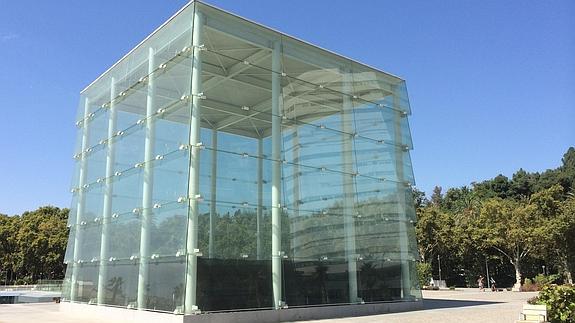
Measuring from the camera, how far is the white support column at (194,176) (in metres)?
13.6

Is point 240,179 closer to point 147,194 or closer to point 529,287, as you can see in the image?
point 147,194

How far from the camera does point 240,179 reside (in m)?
15.8

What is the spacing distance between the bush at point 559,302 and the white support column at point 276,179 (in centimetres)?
703

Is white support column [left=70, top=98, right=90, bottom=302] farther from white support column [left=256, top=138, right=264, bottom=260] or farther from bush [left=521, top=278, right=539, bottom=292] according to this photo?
bush [left=521, top=278, right=539, bottom=292]

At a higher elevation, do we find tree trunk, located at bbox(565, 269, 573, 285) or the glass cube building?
the glass cube building

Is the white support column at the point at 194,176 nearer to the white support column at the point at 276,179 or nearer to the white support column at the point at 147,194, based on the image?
the white support column at the point at 147,194

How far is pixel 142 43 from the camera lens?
17.9 metres

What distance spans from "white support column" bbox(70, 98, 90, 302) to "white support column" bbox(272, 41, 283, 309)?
8.81 m

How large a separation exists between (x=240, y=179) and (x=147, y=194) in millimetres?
2990

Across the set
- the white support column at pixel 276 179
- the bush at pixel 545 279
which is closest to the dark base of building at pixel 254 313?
the white support column at pixel 276 179

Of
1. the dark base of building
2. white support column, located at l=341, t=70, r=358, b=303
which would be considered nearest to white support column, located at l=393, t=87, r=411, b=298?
the dark base of building

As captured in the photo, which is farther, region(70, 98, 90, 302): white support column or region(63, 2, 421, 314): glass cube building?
region(70, 98, 90, 302): white support column

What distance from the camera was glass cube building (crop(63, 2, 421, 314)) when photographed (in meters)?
14.7

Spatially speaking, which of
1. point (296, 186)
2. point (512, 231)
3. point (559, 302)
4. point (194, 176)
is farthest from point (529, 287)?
point (194, 176)
